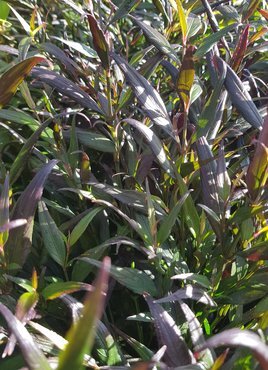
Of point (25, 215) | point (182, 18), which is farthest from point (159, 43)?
point (25, 215)

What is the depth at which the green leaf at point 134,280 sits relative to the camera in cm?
80

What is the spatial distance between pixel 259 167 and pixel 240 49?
0.31 m

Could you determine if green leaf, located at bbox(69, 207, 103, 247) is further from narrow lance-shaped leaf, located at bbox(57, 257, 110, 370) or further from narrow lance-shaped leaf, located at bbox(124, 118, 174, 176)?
narrow lance-shaped leaf, located at bbox(57, 257, 110, 370)

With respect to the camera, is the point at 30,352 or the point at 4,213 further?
the point at 4,213

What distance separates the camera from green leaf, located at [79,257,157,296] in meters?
0.80

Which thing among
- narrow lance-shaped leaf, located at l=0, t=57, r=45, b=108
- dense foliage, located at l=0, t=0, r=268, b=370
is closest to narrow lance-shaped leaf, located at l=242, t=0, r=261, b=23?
dense foliage, located at l=0, t=0, r=268, b=370

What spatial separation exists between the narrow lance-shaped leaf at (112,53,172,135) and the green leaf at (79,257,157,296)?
0.23 meters

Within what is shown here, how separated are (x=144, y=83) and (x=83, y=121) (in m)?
0.23

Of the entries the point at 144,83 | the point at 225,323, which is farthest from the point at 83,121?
the point at 225,323

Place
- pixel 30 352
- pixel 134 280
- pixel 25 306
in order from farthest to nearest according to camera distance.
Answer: pixel 134 280, pixel 25 306, pixel 30 352

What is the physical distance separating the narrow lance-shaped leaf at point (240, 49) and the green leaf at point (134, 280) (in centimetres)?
42

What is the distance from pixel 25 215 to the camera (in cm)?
80

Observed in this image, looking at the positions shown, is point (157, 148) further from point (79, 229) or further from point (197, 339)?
point (197, 339)

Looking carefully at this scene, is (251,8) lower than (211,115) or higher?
higher
